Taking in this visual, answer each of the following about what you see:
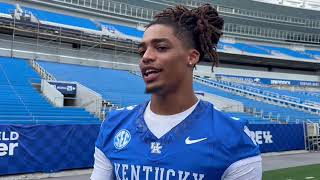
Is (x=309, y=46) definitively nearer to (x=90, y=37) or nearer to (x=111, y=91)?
(x=90, y=37)

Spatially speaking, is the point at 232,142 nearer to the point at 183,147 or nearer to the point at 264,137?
the point at 183,147

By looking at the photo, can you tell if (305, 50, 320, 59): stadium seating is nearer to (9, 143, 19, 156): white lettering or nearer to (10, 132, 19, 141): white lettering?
(10, 132, 19, 141): white lettering

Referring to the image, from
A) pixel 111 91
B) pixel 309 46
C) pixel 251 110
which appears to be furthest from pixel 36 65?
pixel 309 46

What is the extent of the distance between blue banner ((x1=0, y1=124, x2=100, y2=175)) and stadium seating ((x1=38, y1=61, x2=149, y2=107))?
7186 mm

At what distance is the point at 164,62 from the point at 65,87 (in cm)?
1806

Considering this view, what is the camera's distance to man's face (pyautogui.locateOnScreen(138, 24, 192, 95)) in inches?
69.3

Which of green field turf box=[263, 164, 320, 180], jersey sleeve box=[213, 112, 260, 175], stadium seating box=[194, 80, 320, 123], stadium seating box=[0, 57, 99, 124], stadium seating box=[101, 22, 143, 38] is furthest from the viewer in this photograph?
stadium seating box=[101, 22, 143, 38]

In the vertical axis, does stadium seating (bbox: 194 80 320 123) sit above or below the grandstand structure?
below

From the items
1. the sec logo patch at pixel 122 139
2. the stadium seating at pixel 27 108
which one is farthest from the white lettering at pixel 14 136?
the sec logo patch at pixel 122 139

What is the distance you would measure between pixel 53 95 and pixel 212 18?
55.0 feet

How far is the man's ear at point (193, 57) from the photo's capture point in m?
1.82

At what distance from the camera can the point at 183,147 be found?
1.70m

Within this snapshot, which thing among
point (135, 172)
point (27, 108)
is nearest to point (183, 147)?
point (135, 172)

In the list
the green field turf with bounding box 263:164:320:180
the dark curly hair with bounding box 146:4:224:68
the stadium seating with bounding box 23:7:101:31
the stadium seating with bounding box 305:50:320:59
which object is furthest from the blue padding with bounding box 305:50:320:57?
the dark curly hair with bounding box 146:4:224:68
